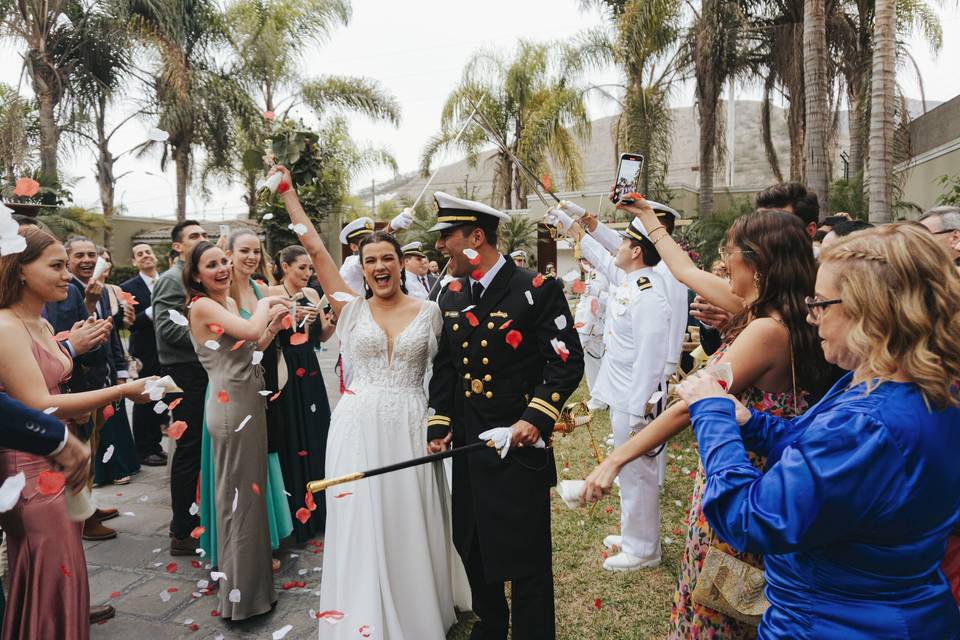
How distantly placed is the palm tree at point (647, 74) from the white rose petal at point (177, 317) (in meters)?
14.0

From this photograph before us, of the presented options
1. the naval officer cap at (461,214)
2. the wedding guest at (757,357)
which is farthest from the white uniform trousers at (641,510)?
the naval officer cap at (461,214)

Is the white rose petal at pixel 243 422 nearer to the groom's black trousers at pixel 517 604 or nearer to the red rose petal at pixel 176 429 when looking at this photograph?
the red rose petal at pixel 176 429

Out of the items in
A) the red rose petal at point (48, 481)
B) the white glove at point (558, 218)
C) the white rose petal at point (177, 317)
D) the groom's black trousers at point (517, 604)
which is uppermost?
the white glove at point (558, 218)

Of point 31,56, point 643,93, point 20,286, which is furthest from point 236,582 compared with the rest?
point 31,56

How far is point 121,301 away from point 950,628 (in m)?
6.53

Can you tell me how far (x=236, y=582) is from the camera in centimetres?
368

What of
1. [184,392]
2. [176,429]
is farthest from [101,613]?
[184,392]

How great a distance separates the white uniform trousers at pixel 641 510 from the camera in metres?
4.33

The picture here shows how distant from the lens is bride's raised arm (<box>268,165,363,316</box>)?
352 centimetres

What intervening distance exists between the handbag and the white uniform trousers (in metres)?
2.08

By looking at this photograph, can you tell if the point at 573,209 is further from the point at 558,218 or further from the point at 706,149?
the point at 706,149

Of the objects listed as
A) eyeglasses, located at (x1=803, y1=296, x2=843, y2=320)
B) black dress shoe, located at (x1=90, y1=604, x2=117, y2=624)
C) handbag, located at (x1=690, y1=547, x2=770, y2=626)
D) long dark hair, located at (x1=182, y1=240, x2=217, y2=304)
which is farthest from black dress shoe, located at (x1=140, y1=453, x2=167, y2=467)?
→ eyeglasses, located at (x1=803, y1=296, x2=843, y2=320)

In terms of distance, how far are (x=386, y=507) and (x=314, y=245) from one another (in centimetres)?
151

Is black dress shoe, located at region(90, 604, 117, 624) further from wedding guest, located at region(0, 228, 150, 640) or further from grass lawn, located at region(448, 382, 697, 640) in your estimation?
grass lawn, located at region(448, 382, 697, 640)
